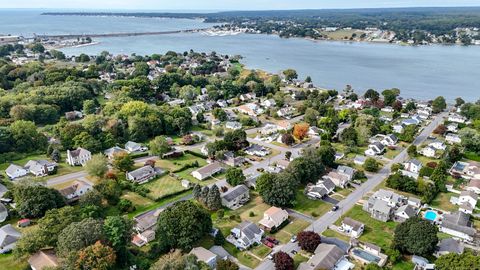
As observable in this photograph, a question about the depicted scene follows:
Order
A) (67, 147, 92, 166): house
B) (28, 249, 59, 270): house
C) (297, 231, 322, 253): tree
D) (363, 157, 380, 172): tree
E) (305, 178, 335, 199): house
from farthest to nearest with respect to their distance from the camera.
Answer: (67, 147, 92, 166): house, (363, 157, 380, 172): tree, (305, 178, 335, 199): house, (297, 231, 322, 253): tree, (28, 249, 59, 270): house

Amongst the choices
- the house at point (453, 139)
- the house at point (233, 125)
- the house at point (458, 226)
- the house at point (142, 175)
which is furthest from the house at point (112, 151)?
the house at point (453, 139)

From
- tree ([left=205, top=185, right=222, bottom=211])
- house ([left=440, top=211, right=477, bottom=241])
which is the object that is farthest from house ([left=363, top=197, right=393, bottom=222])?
tree ([left=205, top=185, right=222, bottom=211])

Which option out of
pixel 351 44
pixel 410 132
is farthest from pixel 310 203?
pixel 351 44

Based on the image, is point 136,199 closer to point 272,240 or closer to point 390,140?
point 272,240

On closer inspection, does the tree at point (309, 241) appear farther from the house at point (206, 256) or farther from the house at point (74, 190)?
the house at point (74, 190)

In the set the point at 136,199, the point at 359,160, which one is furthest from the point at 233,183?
the point at 359,160

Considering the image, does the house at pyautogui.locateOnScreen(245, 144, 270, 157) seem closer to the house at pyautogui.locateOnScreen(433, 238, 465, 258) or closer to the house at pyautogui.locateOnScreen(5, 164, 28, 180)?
the house at pyautogui.locateOnScreen(433, 238, 465, 258)
